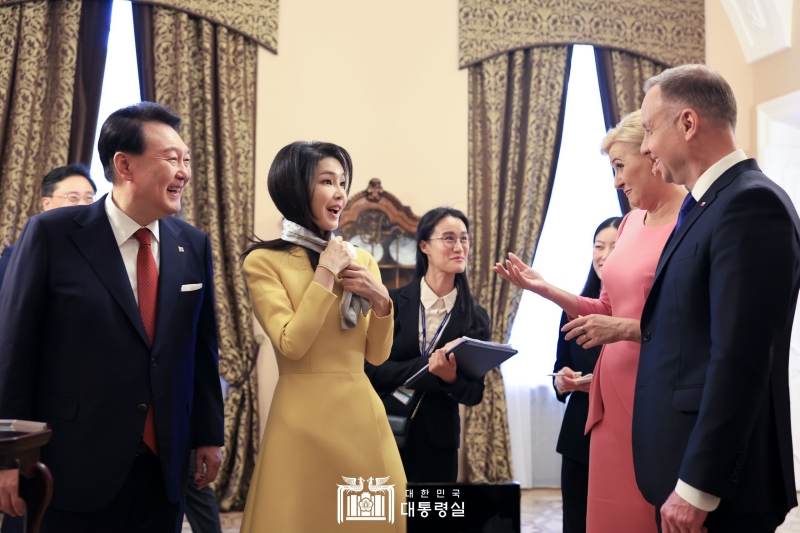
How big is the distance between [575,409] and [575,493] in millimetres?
348

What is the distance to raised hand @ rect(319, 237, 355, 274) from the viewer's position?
2.25m

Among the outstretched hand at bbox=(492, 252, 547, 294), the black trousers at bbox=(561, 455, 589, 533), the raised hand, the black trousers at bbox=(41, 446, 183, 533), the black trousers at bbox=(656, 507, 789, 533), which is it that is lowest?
the black trousers at bbox=(561, 455, 589, 533)

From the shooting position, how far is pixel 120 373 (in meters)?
2.08

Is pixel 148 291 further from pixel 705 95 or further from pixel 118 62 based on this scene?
pixel 118 62

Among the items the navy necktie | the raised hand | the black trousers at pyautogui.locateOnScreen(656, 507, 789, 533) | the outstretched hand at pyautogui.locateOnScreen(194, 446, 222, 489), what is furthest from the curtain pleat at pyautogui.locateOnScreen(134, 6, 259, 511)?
the black trousers at pyautogui.locateOnScreen(656, 507, 789, 533)

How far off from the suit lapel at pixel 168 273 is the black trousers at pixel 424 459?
127 cm

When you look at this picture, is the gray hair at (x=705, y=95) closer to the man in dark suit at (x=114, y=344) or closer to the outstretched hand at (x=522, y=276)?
the outstretched hand at (x=522, y=276)

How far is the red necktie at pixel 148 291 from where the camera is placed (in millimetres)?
2127

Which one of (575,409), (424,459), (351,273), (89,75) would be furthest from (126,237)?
(89,75)

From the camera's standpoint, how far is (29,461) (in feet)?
5.82

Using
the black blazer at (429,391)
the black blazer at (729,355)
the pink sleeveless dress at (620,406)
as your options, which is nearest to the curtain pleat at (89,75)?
the black blazer at (429,391)

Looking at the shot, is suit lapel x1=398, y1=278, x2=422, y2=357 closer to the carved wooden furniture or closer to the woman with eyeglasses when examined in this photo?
the woman with eyeglasses

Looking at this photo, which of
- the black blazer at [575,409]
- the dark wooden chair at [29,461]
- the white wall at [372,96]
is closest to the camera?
the dark wooden chair at [29,461]

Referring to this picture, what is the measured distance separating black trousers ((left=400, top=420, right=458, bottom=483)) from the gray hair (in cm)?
176
